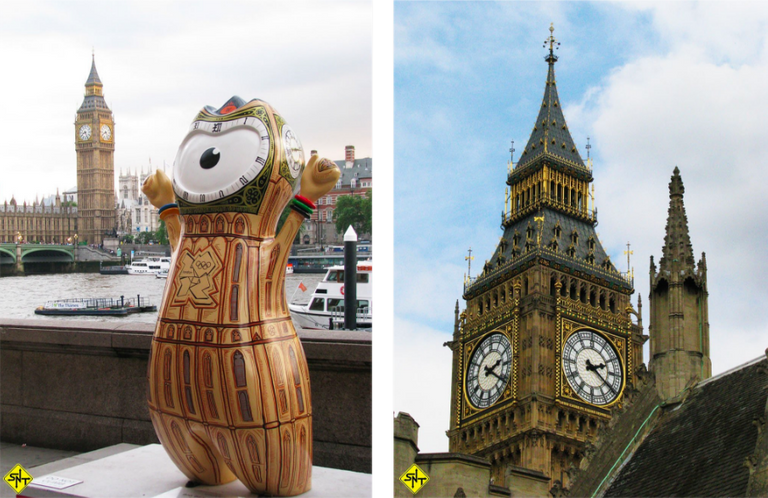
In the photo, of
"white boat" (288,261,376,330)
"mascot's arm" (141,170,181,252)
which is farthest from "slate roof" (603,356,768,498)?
"white boat" (288,261,376,330)

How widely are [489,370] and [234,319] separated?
1.70 meters

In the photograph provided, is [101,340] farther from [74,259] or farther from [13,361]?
[74,259]

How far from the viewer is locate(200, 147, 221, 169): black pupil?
238 cm

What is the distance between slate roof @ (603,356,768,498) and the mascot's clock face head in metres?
1.90

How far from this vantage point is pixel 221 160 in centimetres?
237

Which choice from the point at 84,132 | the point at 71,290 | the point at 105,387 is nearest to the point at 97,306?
the point at 71,290

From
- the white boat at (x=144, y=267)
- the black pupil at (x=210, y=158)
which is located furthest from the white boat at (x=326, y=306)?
the black pupil at (x=210, y=158)

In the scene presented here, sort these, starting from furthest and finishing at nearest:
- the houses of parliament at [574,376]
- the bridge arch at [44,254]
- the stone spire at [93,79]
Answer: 1. the bridge arch at [44,254]
2. the stone spire at [93,79]
3. the houses of parliament at [574,376]

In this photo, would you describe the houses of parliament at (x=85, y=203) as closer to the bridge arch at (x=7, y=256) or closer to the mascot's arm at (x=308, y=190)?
the bridge arch at (x=7, y=256)

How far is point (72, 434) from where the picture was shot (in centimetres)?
409

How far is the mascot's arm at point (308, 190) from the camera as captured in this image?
246 centimetres

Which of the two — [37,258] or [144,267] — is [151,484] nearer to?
[144,267]

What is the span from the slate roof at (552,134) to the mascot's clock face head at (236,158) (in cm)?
130

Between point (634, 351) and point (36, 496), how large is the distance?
2552mm
